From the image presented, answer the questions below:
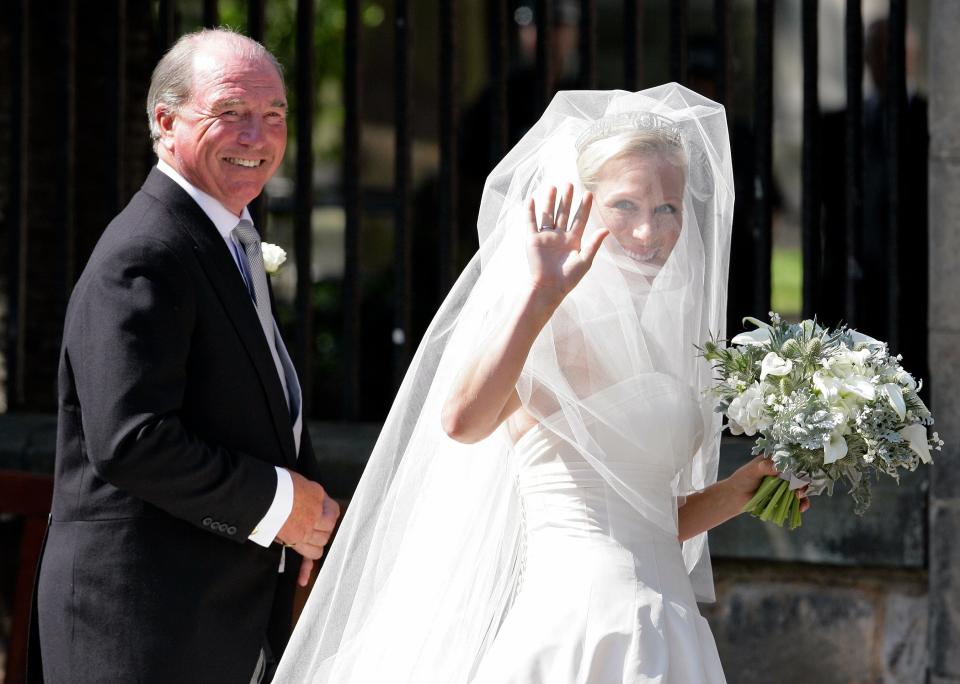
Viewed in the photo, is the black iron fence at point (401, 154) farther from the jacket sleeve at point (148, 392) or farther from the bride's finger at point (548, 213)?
the bride's finger at point (548, 213)

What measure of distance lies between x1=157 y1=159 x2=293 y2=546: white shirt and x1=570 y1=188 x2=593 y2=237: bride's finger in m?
0.82

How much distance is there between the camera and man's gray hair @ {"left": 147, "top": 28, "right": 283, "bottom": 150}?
9.19 feet

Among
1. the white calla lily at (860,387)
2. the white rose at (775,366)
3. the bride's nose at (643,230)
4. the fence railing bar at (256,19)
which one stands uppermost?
the fence railing bar at (256,19)

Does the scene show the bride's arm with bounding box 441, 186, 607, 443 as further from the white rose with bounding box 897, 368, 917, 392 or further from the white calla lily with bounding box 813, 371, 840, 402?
the white rose with bounding box 897, 368, 917, 392

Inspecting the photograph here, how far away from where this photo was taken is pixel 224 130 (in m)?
2.76

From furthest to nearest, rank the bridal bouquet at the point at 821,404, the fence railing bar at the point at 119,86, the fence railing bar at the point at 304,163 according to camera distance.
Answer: the fence railing bar at the point at 119,86
the fence railing bar at the point at 304,163
the bridal bouquet at the point at 821,404

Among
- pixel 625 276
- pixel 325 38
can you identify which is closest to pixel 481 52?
pixel 325 38

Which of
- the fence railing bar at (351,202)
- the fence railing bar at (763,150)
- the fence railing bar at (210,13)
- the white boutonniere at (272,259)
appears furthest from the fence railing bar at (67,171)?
the fence railing bar at (763,150)

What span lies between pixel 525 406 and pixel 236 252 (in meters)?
0.77

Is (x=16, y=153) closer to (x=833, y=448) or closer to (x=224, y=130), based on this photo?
(x=224, y=130)

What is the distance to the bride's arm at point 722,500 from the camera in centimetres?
271

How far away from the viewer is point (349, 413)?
14.2ft

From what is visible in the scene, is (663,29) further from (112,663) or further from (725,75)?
(112,663)

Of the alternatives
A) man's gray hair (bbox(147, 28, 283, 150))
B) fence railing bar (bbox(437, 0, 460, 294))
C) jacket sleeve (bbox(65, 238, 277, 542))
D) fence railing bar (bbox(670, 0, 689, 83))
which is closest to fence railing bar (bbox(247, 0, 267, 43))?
fence railing bar (bbox(437, 0, 460, 294))
